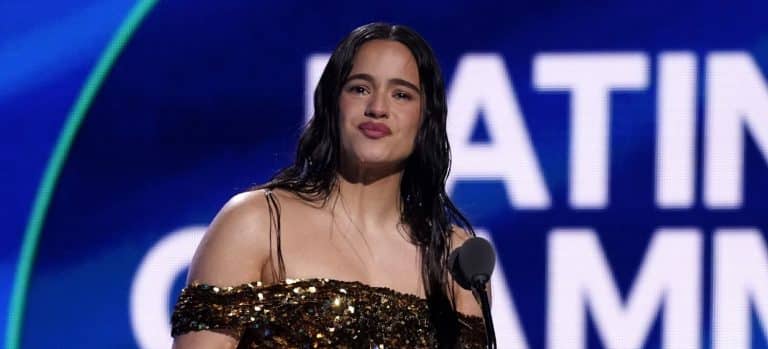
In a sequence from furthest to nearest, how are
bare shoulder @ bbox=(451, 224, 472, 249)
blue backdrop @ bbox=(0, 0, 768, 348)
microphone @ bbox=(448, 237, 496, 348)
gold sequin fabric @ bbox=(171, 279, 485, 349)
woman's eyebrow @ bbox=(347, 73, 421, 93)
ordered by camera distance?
blue backdrop @ bbox=(0, 0, 768, 348), bare shoulder @ bbox=(451, 224, 472, 249), woman's eyebrow @ bbox=(347, 73, 421, 93), gold sequin fabric @ bbox=(171, 279, 485, 349), microphone @ bbox=(448, 237, 496, 348)

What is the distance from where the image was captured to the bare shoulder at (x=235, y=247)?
86.2 inches

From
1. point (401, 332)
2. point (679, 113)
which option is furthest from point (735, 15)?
point (401, 332)

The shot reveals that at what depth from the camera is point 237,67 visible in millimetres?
3482

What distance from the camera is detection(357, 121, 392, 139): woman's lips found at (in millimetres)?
2268

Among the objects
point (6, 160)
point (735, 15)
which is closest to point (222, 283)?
point (6, 160)

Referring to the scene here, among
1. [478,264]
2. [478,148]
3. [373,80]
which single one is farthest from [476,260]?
[478,148]

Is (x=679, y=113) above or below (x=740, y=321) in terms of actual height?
above

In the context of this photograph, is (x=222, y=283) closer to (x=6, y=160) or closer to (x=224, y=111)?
(x=224, y=111)

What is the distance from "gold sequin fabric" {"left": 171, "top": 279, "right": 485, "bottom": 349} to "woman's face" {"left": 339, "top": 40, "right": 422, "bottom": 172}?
0.82ft

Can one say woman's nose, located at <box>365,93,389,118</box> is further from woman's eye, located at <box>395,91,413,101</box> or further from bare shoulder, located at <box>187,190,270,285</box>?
bare shoulder, located at <box>187,190,270,285</box>

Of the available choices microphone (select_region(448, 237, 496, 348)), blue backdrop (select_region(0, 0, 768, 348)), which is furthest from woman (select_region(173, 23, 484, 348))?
blue backdrop (select_region(0, 0, 768, 348))

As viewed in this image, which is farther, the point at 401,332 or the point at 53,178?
the point at 53,178

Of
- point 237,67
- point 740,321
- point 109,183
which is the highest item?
point 237,67

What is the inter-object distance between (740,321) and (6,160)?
2083mm
